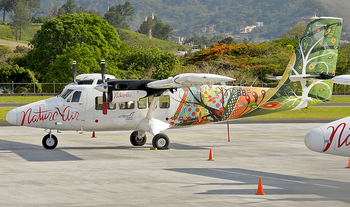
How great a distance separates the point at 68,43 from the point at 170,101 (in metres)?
48.1

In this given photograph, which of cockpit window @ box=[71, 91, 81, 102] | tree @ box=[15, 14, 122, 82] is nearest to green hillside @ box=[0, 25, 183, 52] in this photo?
tree @ box=[15, 14, 122, 82]

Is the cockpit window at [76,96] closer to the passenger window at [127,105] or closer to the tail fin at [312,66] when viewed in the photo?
the passenger window at [127,105]

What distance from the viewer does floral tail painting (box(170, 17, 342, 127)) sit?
20984 mm

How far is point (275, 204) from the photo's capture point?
35.2ft

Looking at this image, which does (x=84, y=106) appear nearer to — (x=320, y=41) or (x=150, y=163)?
(x=150, y=163)

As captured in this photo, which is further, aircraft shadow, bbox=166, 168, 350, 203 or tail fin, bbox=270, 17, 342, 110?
tail fin, bbox=270, 17, 342, 110

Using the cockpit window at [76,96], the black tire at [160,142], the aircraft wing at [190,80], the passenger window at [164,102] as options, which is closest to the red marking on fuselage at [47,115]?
the cockpit window at [76,96]

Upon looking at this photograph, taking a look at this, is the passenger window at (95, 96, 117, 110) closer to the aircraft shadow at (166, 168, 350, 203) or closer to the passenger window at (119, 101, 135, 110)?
the passenger window at (119, 101, 135, 110)

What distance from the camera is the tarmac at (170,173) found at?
1134 cm

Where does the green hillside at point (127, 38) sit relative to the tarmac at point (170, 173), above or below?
above

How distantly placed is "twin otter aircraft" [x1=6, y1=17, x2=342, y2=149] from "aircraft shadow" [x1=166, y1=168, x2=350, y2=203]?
17.5 ft

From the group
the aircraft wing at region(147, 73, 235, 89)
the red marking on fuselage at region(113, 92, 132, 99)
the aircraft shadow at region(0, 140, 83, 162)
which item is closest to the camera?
the aircraft wing at region(147, 73, 235, 89)

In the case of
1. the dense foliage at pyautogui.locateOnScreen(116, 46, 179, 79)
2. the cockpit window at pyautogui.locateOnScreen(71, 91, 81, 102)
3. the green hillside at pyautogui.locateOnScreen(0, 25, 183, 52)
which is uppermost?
the green hillside at pyautogui.locateOnScreen(0, 25, 183, 52)

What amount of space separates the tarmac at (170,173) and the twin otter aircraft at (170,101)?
120cm
